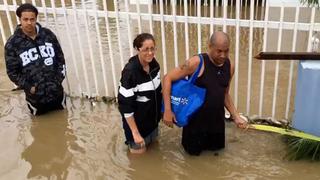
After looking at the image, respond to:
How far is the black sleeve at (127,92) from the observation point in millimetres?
3609

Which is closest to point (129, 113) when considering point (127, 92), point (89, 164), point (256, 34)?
point (127, 92)

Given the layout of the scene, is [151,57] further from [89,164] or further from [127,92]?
[89,164]

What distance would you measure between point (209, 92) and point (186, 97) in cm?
22

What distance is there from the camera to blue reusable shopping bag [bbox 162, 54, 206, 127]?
3568 mm

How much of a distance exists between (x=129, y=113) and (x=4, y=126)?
2.04m

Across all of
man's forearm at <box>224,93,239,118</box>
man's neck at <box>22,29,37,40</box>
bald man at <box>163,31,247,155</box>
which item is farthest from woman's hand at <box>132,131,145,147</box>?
man's neck at <box>22,29,37,40</box>

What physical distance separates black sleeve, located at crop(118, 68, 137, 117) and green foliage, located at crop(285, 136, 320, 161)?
5.52 ft

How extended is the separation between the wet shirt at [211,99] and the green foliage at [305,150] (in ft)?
2.55

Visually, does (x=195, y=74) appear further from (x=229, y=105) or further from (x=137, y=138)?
(x=137, y=138)

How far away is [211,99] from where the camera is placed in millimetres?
3627

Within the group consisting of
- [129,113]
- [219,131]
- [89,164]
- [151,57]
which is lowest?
[89,164]

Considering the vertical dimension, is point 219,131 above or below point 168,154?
above

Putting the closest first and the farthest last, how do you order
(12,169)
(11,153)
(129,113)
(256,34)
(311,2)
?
(311,2) → (129,113) → (12,169) → (11,153) → (256,34)

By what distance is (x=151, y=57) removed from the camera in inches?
141
